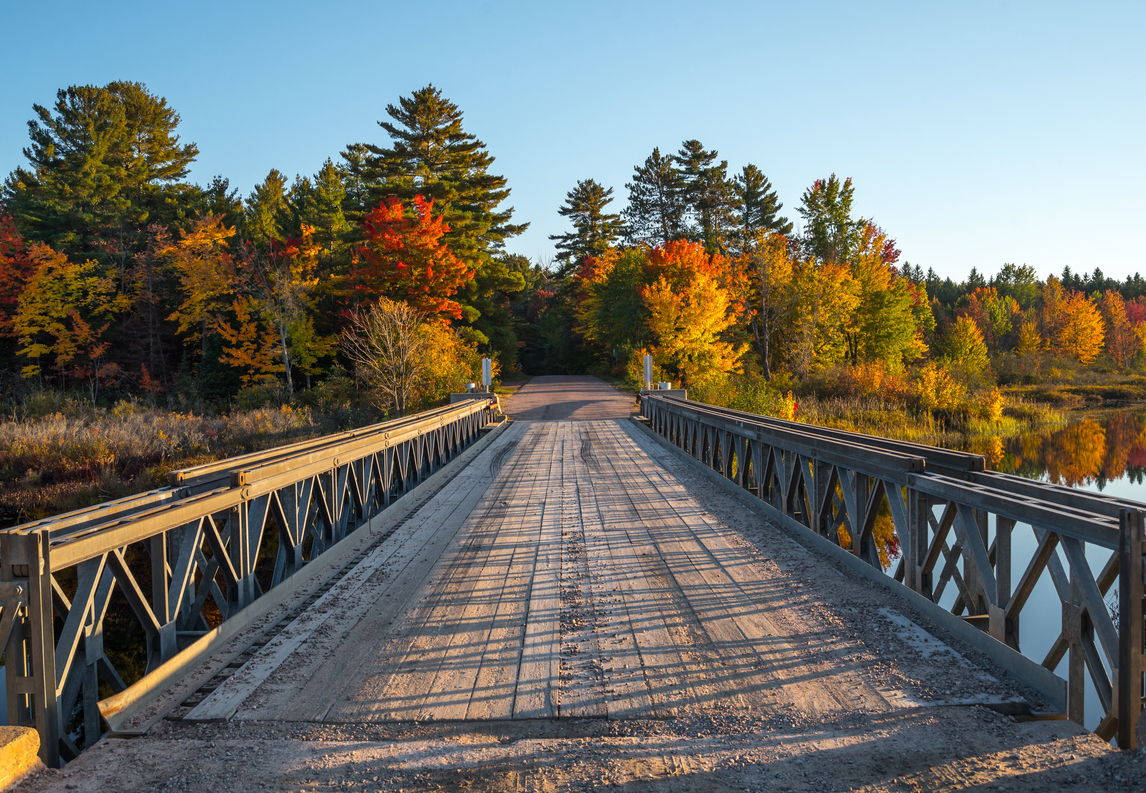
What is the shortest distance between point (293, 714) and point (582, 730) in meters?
1.30

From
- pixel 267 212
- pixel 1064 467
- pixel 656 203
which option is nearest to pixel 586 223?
pixel 656 203

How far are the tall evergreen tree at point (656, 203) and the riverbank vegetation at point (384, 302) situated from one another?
85 cm

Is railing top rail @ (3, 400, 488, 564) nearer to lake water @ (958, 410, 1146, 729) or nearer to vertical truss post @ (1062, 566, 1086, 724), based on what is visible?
vertical truss post @ (1062, 566, 1086, 724)

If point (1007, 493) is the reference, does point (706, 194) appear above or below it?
above

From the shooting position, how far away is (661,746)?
2660mm

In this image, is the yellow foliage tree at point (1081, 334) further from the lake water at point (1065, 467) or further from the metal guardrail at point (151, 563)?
the metal guardrail at point (151, 563)

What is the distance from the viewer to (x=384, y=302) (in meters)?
22.5

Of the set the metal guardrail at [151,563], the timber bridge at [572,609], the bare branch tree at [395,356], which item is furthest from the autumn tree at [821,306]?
the metal guardrail at [151,563]

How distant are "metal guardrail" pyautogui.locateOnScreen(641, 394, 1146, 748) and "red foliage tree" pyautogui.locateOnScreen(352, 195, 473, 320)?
23.7 metres

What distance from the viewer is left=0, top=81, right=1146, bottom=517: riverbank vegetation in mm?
23172

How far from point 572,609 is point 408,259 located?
25.9 meters

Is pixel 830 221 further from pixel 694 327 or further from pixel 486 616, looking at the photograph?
pixel 486 616

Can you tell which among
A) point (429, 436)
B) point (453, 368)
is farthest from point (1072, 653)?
point (453, 368)

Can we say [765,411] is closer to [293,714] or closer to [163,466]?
[163,466]
